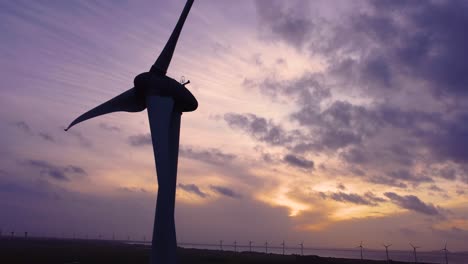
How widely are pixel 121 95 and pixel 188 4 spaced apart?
487 inches

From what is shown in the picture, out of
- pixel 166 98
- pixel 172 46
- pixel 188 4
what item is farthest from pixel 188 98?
pixel 188 4

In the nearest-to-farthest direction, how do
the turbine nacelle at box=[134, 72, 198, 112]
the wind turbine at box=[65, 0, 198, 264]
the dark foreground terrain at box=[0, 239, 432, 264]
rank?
the wind turbine at box=[65, 0, 198, 264] → the turbine nacelle at box=[134, 72, 198, 112] → the dark foreground terrain at box=[0, 239, 432, 264]

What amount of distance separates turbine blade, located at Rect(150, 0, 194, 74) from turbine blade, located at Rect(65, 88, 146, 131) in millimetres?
4148

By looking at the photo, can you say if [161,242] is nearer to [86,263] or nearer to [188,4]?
[188,4]

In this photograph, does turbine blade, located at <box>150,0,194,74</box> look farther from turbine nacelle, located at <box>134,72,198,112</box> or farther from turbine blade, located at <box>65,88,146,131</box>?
turbine blade, located at <box>65,88,146,131</box>

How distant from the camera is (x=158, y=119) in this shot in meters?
37.0

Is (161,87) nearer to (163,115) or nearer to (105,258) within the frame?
(163,115)

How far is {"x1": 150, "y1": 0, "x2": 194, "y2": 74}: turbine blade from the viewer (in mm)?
39781

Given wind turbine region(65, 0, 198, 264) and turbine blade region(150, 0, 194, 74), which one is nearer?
wind turbine region(65, 0, 198, 264)

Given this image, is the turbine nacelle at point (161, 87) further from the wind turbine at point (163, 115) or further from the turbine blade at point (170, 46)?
the turbine blade at point (170, 46)

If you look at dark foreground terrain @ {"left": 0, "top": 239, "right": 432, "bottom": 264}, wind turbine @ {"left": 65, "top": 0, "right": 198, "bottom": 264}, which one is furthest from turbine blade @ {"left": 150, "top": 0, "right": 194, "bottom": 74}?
dark foreground terrain @ {"left": 0, "top": 239, "right": 432, "bottom": 264}

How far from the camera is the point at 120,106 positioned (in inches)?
1721

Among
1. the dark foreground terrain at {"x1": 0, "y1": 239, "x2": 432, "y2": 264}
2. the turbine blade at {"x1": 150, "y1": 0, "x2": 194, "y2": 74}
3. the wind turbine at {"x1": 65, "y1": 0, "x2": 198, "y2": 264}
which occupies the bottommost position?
the dark foreground terrain at {"x1": 0, "y1": 239, "x2": 432, "y2": 264}

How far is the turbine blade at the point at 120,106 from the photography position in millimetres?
42219
